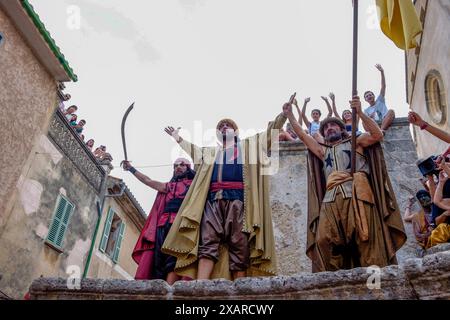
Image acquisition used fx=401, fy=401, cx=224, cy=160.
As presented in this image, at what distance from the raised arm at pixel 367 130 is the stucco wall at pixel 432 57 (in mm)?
7087

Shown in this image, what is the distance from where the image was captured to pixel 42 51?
7668mm

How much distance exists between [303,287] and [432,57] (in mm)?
10720

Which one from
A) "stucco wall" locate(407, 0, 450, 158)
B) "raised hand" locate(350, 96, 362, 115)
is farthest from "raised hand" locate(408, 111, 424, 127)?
"stucco wall" locate(407, 0, 450, 158)

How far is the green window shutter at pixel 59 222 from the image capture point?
34.0ft

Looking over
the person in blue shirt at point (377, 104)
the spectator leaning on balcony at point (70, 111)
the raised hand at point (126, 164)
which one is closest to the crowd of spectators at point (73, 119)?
the spectator leaning on balcony at point (70, 111)

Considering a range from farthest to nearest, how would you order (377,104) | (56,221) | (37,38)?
(56,221) < (37,38) < (377,104)

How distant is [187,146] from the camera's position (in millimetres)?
4629

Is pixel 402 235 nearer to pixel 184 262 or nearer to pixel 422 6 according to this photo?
pixel 184 262

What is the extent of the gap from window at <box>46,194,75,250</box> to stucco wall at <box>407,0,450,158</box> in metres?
A: 10.1

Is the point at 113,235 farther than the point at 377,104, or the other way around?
the point at 113,235

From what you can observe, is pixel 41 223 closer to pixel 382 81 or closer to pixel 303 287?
pixel 382 81

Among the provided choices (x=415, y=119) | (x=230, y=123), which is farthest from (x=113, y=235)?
(x=415, y=119)

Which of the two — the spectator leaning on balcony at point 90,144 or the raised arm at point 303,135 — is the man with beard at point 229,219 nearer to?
the raised arm at point 303,135
